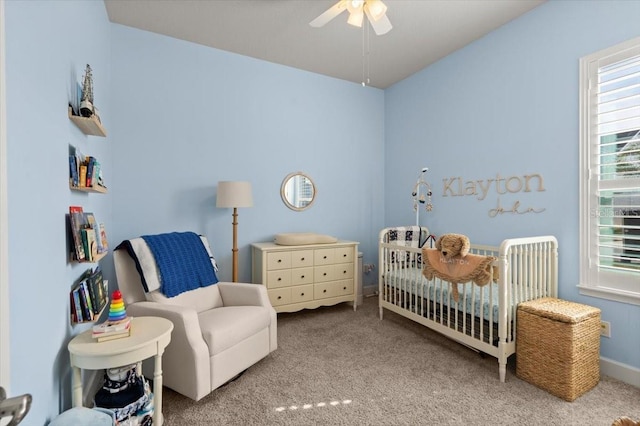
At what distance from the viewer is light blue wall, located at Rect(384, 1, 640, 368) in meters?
2.13

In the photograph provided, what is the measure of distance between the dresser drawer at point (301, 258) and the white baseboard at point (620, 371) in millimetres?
2350

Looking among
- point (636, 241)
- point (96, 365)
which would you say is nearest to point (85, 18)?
point (96, 365)

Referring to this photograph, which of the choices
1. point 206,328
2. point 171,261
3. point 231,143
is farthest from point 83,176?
point 231,143

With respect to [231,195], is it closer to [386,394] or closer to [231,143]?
[231,143]

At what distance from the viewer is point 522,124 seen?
101 inches

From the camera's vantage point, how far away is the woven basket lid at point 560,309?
1840mm

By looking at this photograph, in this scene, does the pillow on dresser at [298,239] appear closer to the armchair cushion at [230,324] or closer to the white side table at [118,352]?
the armchair cushion at [230,324]

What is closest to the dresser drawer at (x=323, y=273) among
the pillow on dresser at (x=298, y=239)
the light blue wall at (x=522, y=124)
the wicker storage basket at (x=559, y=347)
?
the pillow on dresser at (x=298, y=239)

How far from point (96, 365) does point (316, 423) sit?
3.61 feet

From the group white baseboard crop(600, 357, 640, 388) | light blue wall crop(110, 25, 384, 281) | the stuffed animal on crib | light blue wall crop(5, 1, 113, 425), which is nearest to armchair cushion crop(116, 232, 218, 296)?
light blue wall crop(5, 1, 113, 425)

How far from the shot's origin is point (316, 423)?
166 cm

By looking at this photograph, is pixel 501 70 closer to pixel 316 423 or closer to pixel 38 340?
pixel 316 423

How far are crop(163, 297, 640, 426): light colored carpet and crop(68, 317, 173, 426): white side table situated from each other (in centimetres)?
46

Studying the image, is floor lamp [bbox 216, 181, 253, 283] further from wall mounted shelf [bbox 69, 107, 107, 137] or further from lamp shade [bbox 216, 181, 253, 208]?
wall mounted shelf [bbox 69, 107, 107, 137]
